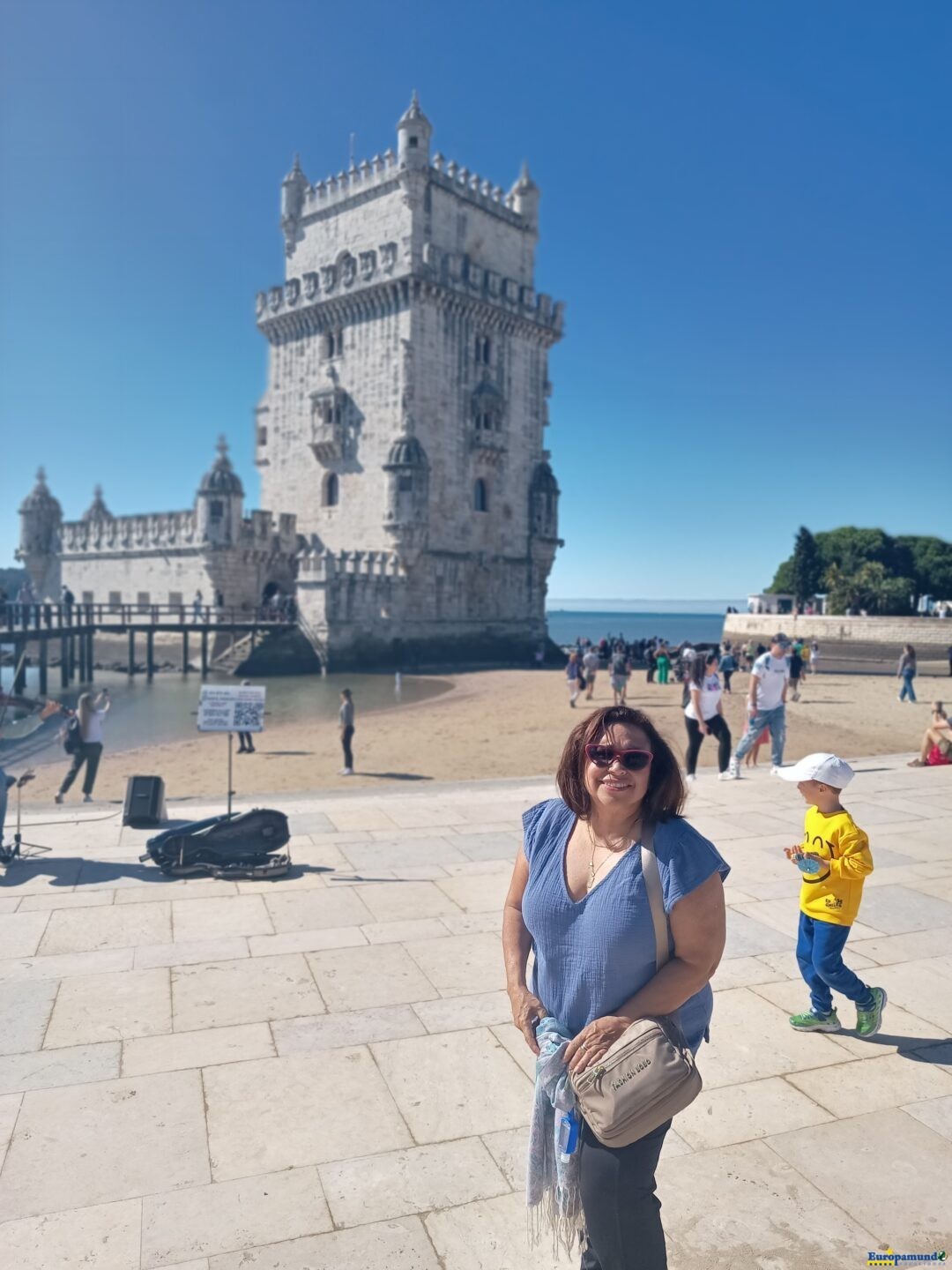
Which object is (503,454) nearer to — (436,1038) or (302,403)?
(302,403)

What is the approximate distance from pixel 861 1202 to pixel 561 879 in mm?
1861

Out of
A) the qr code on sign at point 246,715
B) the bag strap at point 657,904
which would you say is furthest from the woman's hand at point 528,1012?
the qr code on sign at point 246,715

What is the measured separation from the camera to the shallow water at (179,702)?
2115cm

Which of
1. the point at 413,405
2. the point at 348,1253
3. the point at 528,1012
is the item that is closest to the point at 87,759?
the point at 348,1253

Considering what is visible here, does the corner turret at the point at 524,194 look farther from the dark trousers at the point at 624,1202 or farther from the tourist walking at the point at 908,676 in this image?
the dark trousers at the point at 624,1202

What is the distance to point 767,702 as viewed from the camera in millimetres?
11227

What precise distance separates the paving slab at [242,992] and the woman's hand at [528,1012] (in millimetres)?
2378

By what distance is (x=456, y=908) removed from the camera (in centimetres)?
616

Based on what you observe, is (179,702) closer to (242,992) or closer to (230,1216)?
(242,992)

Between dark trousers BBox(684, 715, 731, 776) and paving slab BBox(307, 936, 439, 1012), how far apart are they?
6746 millimetres

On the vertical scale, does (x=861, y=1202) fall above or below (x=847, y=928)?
below

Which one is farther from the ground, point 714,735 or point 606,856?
point 606,856

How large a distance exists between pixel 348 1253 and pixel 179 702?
91.7 ft

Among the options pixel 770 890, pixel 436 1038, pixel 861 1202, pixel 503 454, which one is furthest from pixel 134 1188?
pixel 503 454
